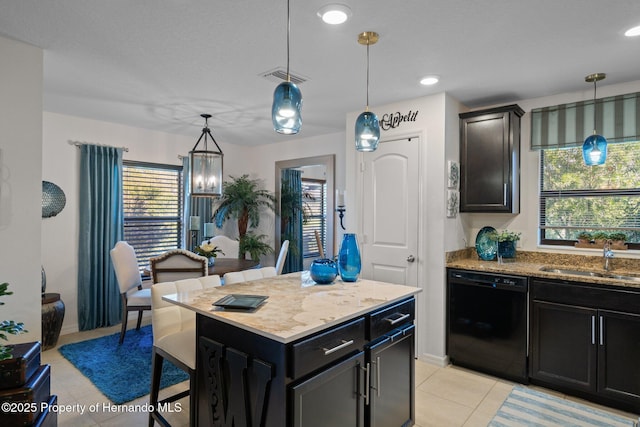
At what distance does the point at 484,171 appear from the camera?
138 inches

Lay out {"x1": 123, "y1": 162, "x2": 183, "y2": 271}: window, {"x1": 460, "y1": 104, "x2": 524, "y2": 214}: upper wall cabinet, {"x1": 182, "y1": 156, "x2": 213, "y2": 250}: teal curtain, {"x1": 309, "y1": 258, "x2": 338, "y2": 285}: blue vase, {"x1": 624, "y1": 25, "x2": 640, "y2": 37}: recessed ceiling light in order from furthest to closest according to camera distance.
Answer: {"x1": 182, "y1": 156, "x2": 213, "y2": 250}: teal curtain → {"x1": 123, "y1": 162, "x2": 183, "y2": 271}: window → {"x1": 460, "y1": 104, "x2": 524, "y2": 214}: upper wall cabinet → {"x1": 309, "y1": 258, "x2": 338, "y2": 285}: blue vase → {"x1": 624, "y1": 25, "x2": 640, "y2": 37}: recessed ceiling light

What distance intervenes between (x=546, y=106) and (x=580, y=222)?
1148 mm

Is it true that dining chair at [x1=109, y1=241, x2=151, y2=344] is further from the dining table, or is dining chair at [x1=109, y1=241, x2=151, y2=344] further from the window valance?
the window valance

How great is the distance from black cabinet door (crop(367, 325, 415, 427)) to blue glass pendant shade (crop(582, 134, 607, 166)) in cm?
219

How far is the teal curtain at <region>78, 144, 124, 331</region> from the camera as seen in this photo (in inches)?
171

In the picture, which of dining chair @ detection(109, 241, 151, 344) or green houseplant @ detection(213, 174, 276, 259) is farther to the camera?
green houseplant @ detection(213, 174, 276, 259)

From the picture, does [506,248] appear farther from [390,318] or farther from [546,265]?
[390,318]

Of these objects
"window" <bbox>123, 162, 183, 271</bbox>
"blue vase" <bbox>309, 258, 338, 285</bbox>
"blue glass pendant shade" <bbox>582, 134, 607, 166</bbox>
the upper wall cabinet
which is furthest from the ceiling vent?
"window" <bbox>123, 162, 183, 271</bbox>

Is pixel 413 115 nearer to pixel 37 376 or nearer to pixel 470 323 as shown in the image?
pixel 470 323

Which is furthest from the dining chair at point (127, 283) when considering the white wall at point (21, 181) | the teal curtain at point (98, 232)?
the white wall at point (21, 181)

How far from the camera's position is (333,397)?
5.60ft

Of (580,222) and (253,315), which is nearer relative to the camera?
(253,315)

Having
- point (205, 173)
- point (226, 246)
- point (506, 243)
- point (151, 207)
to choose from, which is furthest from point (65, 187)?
point (506, 243)

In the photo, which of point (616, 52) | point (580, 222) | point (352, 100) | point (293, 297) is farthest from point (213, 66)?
point (580, 222)
